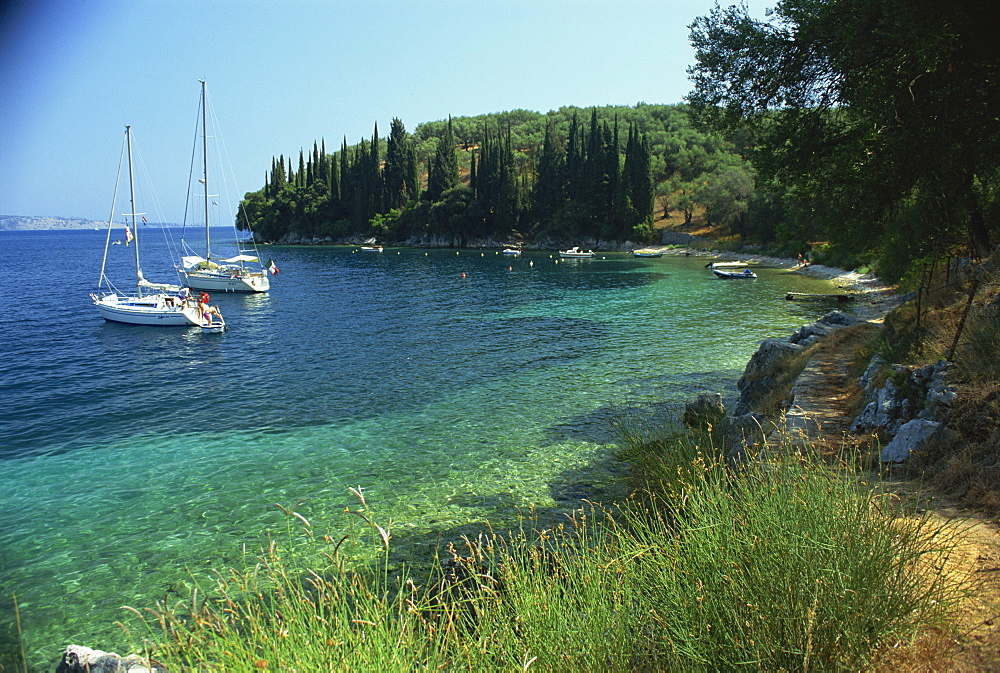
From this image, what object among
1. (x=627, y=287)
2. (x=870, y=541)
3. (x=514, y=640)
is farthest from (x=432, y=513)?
(x=627, y=287)

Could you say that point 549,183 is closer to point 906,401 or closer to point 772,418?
point 772,418

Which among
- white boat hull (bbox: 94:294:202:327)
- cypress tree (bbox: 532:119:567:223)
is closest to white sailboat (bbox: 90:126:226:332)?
white boat hull (bbox: 94:294:202:327)

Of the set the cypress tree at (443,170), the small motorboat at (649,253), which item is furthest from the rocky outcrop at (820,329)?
the cypress tree at (443,170)

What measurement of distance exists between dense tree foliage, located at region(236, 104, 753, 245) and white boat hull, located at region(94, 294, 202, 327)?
2452 inches

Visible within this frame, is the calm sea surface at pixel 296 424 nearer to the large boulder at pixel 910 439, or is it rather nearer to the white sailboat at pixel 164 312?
the white sailboat at pixel 164 312

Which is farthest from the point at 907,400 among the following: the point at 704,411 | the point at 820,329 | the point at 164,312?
the point at 164,312

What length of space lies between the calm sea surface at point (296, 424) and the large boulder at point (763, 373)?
1449mm

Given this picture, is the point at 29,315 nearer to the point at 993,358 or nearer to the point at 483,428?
the point at 483,428

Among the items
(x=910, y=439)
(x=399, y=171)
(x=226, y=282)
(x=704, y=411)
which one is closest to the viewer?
(x=910, y=439)

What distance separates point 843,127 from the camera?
11695mm

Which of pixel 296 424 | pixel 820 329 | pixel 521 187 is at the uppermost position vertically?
pixel 521 187

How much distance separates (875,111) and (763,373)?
20.3 feet

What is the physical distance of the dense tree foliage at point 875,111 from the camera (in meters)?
7.66

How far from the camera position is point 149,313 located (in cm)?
2852
